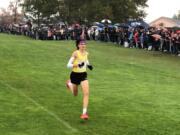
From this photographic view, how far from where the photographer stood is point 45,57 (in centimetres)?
2744

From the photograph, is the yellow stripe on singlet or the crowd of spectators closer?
the yellow stripe on singlet

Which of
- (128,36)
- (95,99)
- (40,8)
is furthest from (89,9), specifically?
(95,99)

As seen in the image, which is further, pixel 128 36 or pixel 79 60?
pixel 128 36

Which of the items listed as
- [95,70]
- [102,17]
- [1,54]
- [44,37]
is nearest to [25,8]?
[102,17]

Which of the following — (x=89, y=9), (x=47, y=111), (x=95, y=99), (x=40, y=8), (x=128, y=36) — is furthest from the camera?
(x=40, y=8)

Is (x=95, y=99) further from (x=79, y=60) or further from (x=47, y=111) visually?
(x=79, y=60)

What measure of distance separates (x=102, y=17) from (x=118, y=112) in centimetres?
6380

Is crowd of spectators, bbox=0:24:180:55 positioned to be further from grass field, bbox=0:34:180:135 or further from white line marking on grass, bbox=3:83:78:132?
white line marking on grass, bbox=3:83:78:132

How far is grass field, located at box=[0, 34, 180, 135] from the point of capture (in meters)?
11.0

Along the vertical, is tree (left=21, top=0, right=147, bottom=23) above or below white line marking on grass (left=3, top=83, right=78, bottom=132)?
above

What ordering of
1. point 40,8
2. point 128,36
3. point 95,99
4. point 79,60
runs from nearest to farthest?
point 79,60
point 95,99
point 128,36
point 40,8

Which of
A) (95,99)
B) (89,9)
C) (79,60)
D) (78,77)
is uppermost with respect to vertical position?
(89,9)

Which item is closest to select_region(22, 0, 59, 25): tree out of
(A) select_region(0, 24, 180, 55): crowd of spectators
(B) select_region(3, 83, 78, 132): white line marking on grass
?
(A) select_region(0, 24, 180, 55): crowd of spectators

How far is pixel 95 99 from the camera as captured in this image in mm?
14914
